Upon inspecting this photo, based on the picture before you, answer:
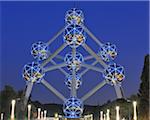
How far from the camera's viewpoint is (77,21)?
3167 cm

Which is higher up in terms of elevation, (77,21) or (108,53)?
(77,21)

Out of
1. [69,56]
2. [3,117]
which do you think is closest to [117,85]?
[69,56]

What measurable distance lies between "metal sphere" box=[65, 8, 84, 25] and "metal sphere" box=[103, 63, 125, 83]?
4.55 metres

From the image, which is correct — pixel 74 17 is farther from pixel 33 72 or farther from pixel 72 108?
pixel 72 108

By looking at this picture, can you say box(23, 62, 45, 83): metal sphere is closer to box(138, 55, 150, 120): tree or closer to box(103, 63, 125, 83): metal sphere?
box(103, 63, 125, 83): metal sphere

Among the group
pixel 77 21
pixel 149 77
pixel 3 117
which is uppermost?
pixel 77 21

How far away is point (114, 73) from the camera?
31.3 m

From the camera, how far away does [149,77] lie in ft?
121

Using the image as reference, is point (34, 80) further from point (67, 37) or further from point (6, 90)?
point (6, 90)

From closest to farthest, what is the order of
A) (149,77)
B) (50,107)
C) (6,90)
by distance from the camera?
(149,77)
(6,90)
(50,107)

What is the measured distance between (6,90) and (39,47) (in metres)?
13.8

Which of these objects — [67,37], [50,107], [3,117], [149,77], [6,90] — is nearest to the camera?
[67,37]

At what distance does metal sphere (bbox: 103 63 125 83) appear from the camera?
3094 cm

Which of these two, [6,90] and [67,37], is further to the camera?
[6,90]
